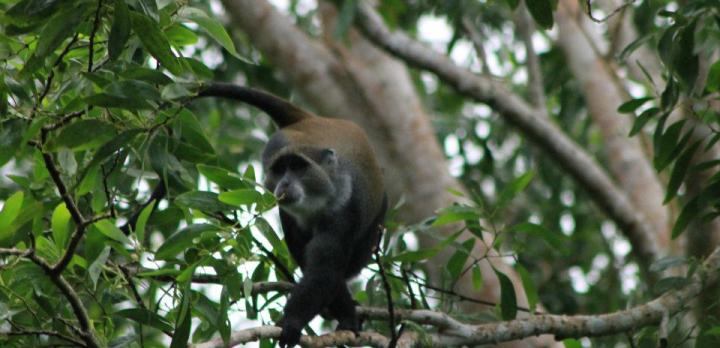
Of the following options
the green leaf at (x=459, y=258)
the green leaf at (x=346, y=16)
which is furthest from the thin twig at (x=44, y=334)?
the green leaf at (x=346, y=16)

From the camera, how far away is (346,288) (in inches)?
171

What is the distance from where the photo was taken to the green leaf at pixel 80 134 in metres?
2.38

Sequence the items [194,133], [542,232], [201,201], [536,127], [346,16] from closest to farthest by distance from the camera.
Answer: [201,201]
[194,133]
[542,232]
[346,16]
[536,127]

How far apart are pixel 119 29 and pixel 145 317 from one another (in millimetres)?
831

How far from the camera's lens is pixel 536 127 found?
5852mm

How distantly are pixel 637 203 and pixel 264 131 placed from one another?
2519mm

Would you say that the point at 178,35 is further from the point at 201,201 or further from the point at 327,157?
the point at 327,157

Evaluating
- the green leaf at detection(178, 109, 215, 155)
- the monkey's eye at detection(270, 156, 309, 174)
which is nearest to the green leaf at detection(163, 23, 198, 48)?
the green leaf at detection(178, 109, 215, 155)

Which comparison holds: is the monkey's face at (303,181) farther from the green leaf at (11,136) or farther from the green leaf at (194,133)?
the green leaf at (11,136)

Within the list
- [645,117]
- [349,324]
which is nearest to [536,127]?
[349,324]

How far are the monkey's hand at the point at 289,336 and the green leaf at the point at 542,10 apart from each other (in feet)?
3.77

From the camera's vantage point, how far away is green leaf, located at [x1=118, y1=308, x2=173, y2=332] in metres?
2.74

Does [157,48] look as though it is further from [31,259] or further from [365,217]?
[365,217]

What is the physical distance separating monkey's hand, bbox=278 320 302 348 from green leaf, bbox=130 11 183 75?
37.6 inches
